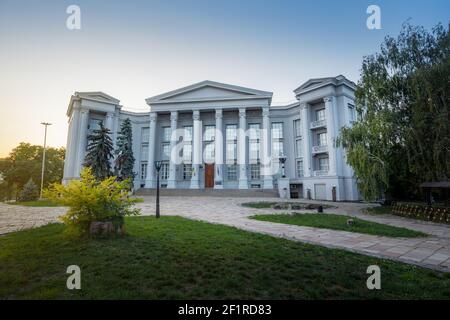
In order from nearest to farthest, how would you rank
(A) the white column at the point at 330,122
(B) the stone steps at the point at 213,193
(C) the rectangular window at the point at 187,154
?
(A) the white column at the point at 330,122 < (B) the stone steps at the point at 213,193 < (C) the rectangular window at the point at 187,154

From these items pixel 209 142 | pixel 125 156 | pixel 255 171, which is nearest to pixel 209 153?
pixel 209 142

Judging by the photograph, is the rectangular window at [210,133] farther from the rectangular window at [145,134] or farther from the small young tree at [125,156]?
the small young tree at [125,156]

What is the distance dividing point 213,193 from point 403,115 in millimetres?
20615

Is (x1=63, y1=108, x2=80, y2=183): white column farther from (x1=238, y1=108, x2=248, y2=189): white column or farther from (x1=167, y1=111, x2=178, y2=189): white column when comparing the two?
(x1=238, y1=108, x2=248, y2=189): white column

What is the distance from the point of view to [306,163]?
91.5ft

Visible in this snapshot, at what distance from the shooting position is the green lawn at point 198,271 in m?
3.37

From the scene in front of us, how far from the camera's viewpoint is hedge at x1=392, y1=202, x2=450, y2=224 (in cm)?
Result: 1107

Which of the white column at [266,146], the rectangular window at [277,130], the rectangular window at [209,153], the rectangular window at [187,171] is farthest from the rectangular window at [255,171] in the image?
the rectangular window at [187,171]

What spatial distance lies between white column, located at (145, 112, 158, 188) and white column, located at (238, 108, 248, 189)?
12.2m

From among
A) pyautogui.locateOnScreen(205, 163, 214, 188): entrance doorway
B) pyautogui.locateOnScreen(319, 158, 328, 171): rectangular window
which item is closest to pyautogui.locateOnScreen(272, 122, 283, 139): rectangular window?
pyautogui.locateOnScreen(319, 158, 328, 171): rectangular window

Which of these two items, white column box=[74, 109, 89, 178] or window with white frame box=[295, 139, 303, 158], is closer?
white column box=[74, 109, 89, 178]

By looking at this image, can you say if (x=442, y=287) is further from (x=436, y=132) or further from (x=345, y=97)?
(x=345, y=97)
